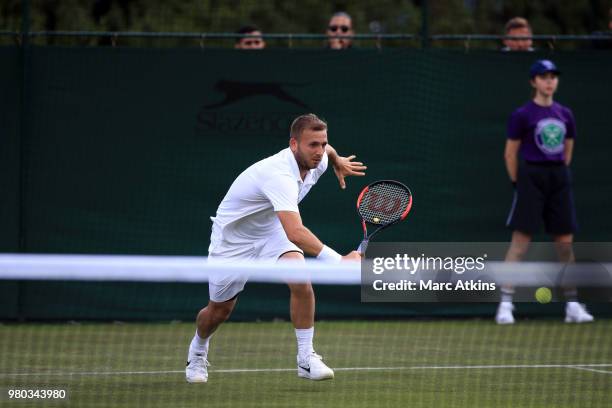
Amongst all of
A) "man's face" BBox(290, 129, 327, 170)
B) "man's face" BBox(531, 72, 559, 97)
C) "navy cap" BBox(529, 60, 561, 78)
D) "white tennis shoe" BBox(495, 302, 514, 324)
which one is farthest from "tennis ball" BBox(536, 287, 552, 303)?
"man's face" BBox(290, 129, 327, 170)

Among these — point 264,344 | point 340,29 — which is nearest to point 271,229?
point 264,344

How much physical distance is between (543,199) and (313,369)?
152 inches

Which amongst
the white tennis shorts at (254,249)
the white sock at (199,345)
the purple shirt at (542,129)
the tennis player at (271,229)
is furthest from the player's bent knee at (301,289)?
the purple shirt at (542,129)

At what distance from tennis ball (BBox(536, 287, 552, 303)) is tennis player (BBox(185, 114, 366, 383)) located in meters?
3.67

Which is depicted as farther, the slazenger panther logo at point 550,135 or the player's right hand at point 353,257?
the slazenger panther logo at point 550,135

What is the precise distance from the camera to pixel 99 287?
10391mm

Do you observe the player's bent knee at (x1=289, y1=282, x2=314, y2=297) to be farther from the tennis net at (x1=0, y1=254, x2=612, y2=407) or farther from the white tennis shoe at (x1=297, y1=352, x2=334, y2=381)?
the tennis net at (x1=0, y1=254, x2=612, y2=407)

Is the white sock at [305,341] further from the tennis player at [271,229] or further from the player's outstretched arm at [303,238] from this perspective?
the player's outstretched arm at [303,238]

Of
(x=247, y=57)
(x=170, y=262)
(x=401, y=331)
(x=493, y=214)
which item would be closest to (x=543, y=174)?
(x=493, y=214)

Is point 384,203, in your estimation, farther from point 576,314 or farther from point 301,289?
point 576,314

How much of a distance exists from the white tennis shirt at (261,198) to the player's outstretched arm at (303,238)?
6 centimetres

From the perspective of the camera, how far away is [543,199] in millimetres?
10344

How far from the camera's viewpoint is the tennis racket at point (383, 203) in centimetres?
700

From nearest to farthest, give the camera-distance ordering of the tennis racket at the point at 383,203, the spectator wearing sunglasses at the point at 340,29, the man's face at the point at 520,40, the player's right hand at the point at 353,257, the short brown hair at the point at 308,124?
the player's right hand at the point at 353,257
the tennis racket at the point at 383,203
the short brown hair at the point at 308,124
the spectator wearing sunglasses at the point at 340,29
the man's face at the point at 520,40
